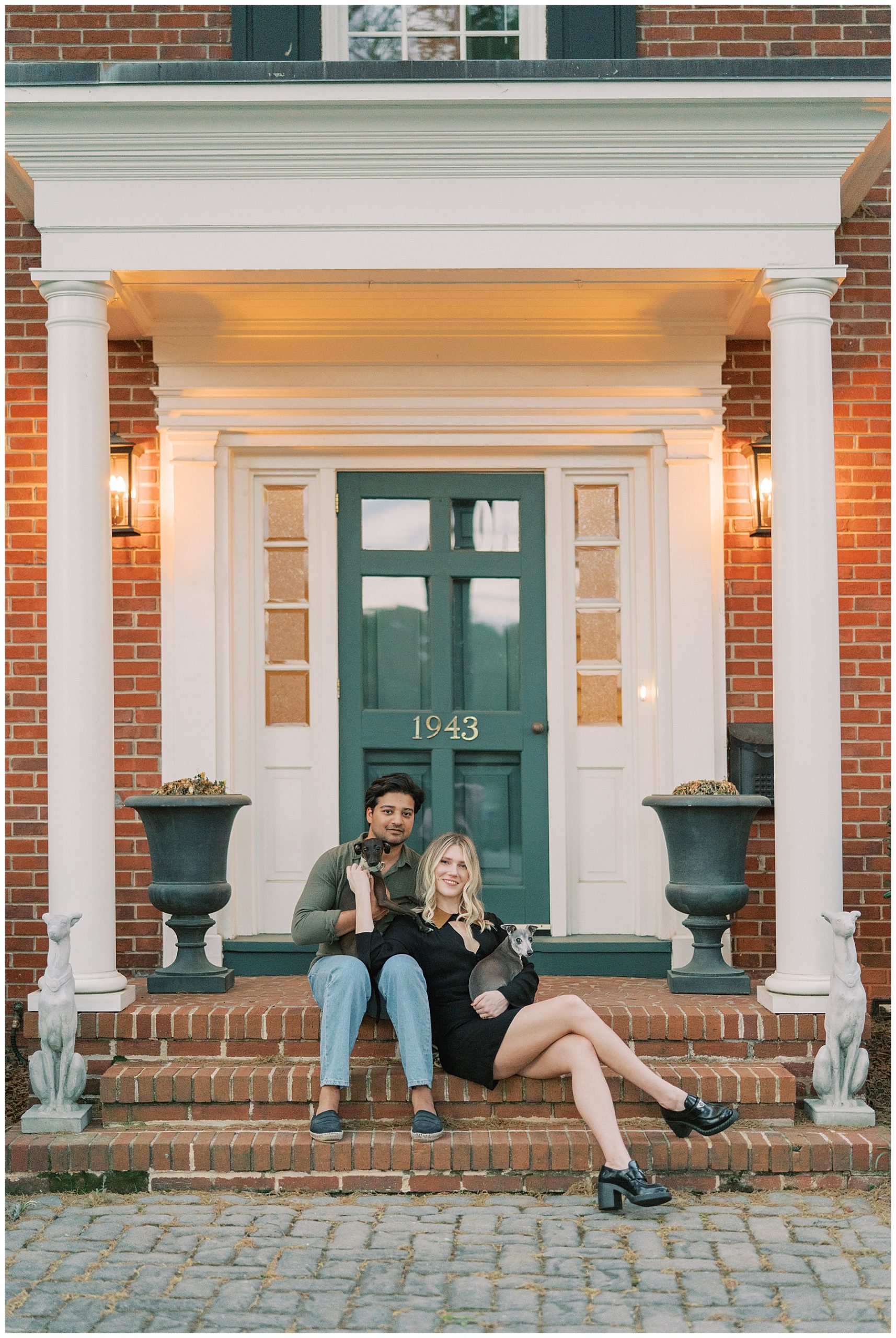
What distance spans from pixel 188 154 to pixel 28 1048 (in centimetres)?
357

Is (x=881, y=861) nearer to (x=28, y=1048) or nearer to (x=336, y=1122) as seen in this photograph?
(x=336, y=1122)

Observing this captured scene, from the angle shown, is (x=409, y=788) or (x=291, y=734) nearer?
(x=409, y=788)

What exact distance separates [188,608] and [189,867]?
49.7 inches

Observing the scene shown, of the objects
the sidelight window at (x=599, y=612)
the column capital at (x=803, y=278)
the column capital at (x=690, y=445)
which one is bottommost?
the sidelight window at (x=599, y=612)

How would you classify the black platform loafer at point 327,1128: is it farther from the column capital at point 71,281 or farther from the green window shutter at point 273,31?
the green window shutter at point 273,31

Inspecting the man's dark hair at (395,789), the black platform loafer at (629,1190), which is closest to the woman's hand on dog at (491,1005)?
the black platform loafer at (629,1190)

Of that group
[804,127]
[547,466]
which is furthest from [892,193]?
[547,466]

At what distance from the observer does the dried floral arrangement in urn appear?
5105 millimetres

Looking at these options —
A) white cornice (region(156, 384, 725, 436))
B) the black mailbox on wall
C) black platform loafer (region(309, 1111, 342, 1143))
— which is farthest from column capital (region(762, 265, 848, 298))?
black platform loafer (region(309, 1111, 342, 1143))

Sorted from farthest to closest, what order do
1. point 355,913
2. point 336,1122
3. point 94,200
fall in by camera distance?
1. point 94,200
2. point 355,913
3. point 336,1122

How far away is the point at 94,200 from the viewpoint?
4.91 m

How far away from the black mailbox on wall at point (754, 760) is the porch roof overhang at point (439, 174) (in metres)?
1.95

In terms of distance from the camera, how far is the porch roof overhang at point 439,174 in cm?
471

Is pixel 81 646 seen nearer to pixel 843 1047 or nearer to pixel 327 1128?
pixel 327 1128
